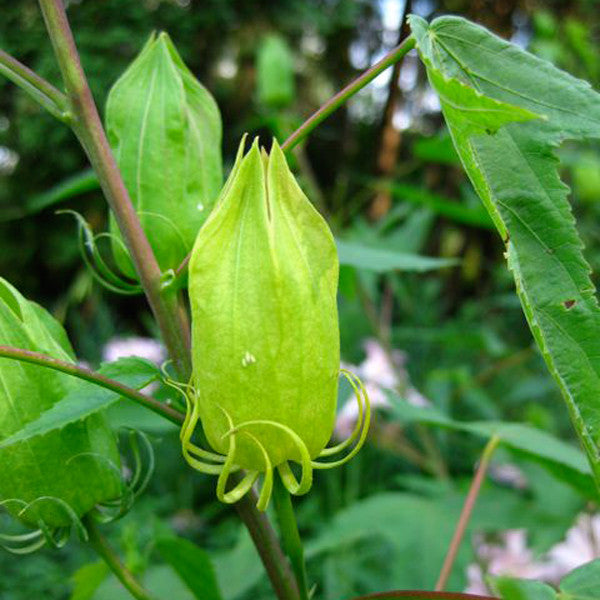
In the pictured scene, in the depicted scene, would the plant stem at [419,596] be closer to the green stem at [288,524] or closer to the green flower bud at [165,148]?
the green stem at [288,524]

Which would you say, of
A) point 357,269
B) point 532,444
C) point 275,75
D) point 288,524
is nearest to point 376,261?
point 532,444

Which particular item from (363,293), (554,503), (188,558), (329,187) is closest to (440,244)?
(329,187)

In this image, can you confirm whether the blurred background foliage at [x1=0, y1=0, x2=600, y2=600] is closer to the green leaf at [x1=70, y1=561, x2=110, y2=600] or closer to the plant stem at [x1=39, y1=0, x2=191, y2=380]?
the green leaf at [x1=70, y1=561, x2=110, y2=600]

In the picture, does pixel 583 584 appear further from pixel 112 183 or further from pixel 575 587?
pixel 112 183

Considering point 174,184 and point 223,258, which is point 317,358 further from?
point 174,184

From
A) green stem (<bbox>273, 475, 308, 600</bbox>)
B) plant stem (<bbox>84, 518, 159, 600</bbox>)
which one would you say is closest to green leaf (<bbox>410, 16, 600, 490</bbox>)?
green stem (<bbox>273, 475, 308, 600</bbox>)
